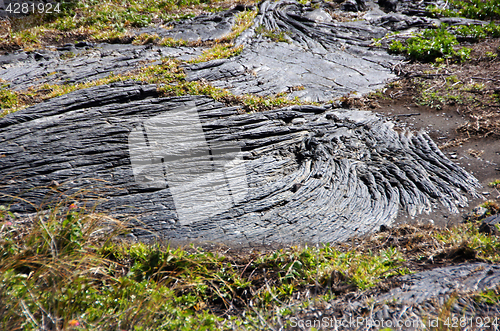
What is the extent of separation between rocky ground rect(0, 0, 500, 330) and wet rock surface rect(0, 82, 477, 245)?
0.02 meters

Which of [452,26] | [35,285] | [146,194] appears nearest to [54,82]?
[146,194]

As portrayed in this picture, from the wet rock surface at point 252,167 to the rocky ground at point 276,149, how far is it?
0.02 metres

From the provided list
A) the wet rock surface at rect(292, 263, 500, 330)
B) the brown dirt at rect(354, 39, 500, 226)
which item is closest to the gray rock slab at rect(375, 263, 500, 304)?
the wet rock surface at rect(292, 263, 500, 330)

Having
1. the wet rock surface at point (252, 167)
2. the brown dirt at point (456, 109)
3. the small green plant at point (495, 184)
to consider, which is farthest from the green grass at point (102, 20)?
the small green plant at point (495, 184)

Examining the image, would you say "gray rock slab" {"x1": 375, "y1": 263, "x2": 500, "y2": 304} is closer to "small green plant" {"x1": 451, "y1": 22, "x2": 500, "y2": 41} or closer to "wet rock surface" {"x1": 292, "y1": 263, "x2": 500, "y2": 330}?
"wet rock surface" {"x1": 292, "y1": 263, "x2": 500, "y2": 330}

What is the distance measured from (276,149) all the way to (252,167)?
24.0 inches

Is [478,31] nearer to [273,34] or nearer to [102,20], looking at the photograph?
[273,34]

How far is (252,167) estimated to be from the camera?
4590 millimetres

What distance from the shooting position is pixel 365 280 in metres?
2.90

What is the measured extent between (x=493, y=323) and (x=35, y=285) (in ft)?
11.6

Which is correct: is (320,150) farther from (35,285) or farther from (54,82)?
(54,82)

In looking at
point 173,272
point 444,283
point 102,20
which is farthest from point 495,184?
point 102,20

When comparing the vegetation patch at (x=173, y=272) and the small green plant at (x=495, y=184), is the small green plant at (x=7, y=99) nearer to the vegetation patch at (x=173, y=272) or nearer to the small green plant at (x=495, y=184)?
the vegetation patch at (x=173, y=272)

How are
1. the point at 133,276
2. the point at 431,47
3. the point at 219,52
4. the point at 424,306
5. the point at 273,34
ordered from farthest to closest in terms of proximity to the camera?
the point at 273,34
the point at 431,47
the point at 219,52
the point at 133,276
the point at 424,306
